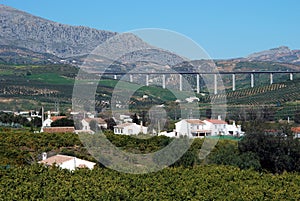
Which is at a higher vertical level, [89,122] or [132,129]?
[89,122]

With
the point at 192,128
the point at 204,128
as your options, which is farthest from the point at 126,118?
the point at 204,128

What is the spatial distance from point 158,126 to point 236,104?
30721 millimetres

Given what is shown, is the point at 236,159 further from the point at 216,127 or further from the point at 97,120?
the point at 216,127

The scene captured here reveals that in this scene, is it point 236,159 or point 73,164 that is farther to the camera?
point 236,159

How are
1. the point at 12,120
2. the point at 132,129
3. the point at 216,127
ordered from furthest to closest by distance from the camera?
the point at 12,120, the point at 216,127, the point at 132,129

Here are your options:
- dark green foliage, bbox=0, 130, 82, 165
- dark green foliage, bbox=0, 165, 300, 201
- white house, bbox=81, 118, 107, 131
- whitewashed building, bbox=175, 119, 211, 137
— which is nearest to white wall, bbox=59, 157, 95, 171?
dark green foliage, bbox=0, 130, 82, 165

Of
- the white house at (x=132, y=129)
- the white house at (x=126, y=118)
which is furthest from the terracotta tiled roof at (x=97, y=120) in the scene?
the white house at (x=132, y=129)

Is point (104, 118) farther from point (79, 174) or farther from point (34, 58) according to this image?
point (34, 58)

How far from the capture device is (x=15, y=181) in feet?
46.1

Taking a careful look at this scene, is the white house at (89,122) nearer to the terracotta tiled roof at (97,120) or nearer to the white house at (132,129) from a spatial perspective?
the terracotta tiled roof at (97,120)

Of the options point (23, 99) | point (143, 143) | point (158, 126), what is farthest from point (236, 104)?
point (143, 143)

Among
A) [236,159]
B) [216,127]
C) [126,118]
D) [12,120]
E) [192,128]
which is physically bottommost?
[236,159]

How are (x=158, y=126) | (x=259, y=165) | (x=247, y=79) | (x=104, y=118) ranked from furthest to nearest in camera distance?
(x=247, y=79)
(x=104, y=118)
(x=158, y=126)
(x=259, y=165)

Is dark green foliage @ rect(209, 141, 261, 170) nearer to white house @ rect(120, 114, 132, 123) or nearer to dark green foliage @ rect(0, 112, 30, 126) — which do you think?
white house @ rect(120, 114, 132, 123)
